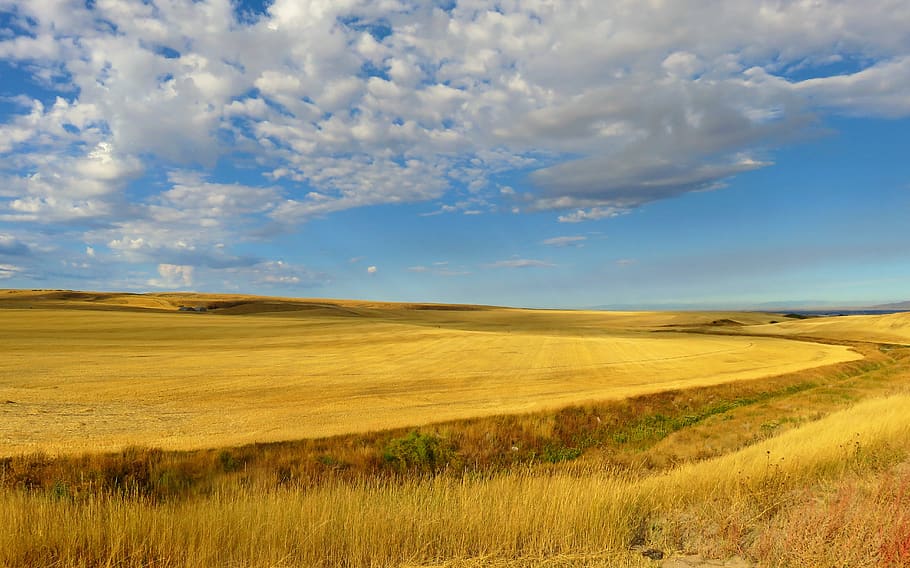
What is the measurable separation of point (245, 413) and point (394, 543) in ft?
53.4

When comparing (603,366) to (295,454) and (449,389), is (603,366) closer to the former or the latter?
(449,389)

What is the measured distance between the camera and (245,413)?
21219mm

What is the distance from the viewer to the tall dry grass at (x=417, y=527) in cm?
634

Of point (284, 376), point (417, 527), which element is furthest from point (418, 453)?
point (284, 376)

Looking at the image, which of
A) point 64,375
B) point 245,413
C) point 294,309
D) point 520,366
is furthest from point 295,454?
point 294,309

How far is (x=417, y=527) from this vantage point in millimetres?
7086

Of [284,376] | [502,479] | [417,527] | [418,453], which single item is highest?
[417,527]

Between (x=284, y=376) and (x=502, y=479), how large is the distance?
23.9m

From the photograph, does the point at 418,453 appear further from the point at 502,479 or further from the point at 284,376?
the point at 284,376

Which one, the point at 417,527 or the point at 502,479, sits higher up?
the point at 417,527

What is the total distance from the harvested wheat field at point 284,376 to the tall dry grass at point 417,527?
987cm

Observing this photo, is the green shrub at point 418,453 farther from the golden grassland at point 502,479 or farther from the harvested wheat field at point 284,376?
the harvested wheat field at point 284,376

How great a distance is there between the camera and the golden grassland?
6516mm

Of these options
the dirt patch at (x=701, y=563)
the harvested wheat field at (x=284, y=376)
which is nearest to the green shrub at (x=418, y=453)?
the harvested wheat field at (x=284, y=376)
